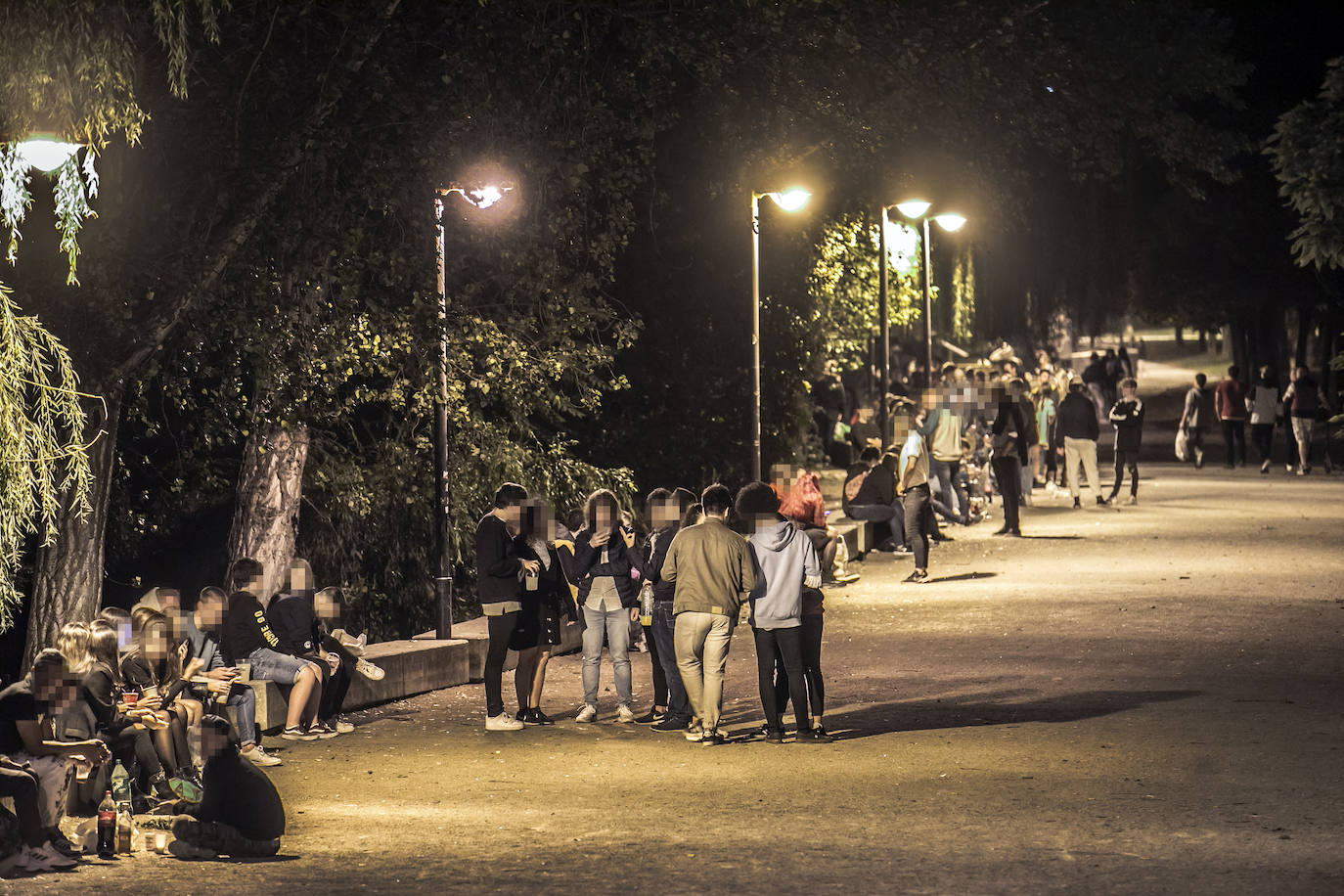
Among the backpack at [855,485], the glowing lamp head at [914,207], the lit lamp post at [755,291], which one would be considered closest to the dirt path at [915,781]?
the backpack at [855,485]

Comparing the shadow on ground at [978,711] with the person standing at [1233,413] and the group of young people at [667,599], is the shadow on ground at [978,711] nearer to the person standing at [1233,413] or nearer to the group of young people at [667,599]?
the group of young people at [667,599]

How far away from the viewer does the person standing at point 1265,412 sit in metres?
35.0

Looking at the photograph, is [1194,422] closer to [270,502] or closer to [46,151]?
[270,502]

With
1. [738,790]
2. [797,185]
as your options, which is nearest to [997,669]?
[738,790]

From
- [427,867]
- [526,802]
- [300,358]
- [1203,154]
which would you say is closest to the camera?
[427,867]

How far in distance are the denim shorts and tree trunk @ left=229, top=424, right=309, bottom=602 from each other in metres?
7.51

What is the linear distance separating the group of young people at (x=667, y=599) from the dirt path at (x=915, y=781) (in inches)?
12.4

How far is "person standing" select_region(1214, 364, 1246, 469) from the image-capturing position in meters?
35.1

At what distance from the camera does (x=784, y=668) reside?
11234mm

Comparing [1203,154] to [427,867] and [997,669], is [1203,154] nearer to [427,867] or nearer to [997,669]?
[997,669]

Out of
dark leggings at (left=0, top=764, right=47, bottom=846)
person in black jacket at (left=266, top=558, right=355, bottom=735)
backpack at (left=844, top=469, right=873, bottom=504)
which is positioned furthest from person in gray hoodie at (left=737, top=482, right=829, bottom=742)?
backpack at (left=844, top=469, right=873, bottom=504)

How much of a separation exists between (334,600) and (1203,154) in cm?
2553

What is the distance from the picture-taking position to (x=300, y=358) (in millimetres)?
15492

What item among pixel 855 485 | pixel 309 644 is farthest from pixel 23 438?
pixel 855 485
